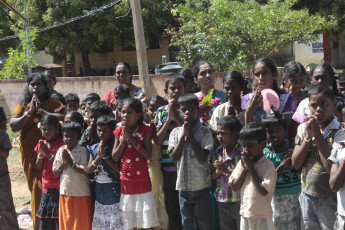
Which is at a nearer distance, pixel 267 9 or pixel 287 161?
pixel 287 161

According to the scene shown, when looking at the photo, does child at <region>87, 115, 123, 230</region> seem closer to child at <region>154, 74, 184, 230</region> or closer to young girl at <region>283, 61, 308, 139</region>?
child at <region>154, 74, 184, 230</region>

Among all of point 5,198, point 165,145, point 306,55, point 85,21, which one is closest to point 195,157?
point 165,145

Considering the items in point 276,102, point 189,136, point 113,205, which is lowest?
point 113,205

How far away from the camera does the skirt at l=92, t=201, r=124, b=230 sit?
4211 mm

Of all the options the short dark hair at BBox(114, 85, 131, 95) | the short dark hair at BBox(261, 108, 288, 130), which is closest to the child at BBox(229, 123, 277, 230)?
the short dark hair at BBox(261, 108, 288, 130)

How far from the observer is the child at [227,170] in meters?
3.64

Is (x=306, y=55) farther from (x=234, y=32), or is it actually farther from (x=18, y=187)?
(x=18, y=187)

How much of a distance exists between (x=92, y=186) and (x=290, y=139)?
2.02 metres

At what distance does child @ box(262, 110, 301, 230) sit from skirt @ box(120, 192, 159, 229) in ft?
3.82

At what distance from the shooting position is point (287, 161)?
134 inches

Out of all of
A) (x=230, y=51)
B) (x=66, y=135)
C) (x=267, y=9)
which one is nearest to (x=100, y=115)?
(x=66, y=135)

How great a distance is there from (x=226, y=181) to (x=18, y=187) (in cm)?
521

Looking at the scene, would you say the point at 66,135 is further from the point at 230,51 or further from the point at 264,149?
the point at 230,51

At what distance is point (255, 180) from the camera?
3254 mm
